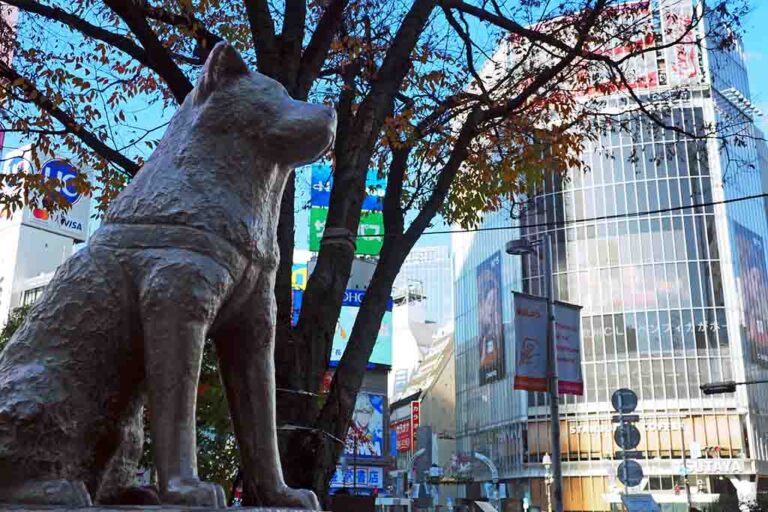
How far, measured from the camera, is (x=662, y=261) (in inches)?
1980

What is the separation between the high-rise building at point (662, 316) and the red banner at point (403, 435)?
711 inches

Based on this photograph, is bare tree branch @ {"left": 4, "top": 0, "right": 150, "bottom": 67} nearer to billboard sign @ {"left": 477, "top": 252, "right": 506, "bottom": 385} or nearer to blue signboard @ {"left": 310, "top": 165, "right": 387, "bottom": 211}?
blue signboard @ {"left": 310, "top": 165, "right": 387, "bottom": 211}

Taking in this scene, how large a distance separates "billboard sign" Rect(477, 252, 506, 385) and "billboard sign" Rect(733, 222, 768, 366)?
17269mm

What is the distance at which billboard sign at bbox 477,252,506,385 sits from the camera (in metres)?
58.8

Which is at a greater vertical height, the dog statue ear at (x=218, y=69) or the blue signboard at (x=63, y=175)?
the blue signboard at (x=63, y=175)

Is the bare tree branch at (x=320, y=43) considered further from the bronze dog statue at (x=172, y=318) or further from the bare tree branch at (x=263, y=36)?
the bronze dog statue at (x=172, y=318)

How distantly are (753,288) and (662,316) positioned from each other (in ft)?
22.8

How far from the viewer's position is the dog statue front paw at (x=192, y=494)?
5.64 feet

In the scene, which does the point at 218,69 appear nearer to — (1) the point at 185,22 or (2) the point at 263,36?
(2) the point at 263,36

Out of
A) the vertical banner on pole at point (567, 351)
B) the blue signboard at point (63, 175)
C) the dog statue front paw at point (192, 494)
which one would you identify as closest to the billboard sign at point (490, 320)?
the vertical banner on pole at point (567, 351)

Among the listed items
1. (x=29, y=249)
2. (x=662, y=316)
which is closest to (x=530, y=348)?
(x=662, y=316)

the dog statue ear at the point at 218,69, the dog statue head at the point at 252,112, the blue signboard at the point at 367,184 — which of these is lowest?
the dog statue head at the point at 252,112

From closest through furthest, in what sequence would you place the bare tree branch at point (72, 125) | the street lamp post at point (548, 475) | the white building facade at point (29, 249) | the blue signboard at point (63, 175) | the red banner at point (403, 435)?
the bare tree branch at point (72, 125), the blue signboard at point (63, 175), the white building facade at point (29, 249), the street lamp post at point (548, 475), the red banner at point (403, 435)

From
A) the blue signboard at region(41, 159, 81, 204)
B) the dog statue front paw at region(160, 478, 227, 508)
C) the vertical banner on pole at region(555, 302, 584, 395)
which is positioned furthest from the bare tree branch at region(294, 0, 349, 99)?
the vertical banner on pole at region(555, 302, 584, 395)
